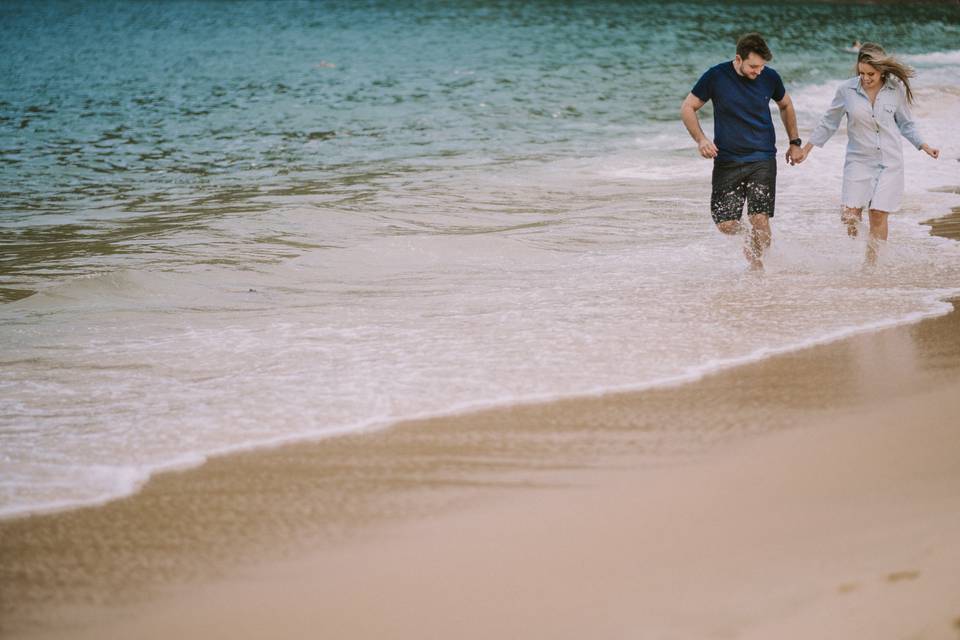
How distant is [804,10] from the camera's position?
6100 cm

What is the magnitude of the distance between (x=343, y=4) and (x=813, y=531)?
246 feet

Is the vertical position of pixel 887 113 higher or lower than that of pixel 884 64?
lower

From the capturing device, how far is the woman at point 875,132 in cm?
739

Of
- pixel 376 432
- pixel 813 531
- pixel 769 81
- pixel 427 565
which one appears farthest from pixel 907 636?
pixel 769 81

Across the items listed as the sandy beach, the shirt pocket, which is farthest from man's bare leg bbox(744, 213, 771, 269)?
the sandy beach

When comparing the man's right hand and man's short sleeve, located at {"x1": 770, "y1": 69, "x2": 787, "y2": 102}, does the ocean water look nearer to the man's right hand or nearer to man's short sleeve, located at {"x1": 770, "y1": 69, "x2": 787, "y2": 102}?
the man's right hand

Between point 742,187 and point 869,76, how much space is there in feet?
3.98

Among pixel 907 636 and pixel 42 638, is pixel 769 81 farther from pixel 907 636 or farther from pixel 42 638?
pixel 42 638

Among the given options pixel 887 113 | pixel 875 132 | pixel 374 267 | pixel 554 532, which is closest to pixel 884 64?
pixel 887 113

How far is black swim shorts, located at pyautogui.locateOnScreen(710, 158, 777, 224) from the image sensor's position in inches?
291

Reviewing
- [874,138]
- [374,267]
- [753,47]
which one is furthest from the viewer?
[374,267]

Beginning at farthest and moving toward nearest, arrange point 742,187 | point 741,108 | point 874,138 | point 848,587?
point 874,138
point 742,187
point 741,108
point 848,587

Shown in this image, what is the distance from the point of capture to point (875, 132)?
24.9 feet

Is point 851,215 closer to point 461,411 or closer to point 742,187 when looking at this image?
point 742,187
